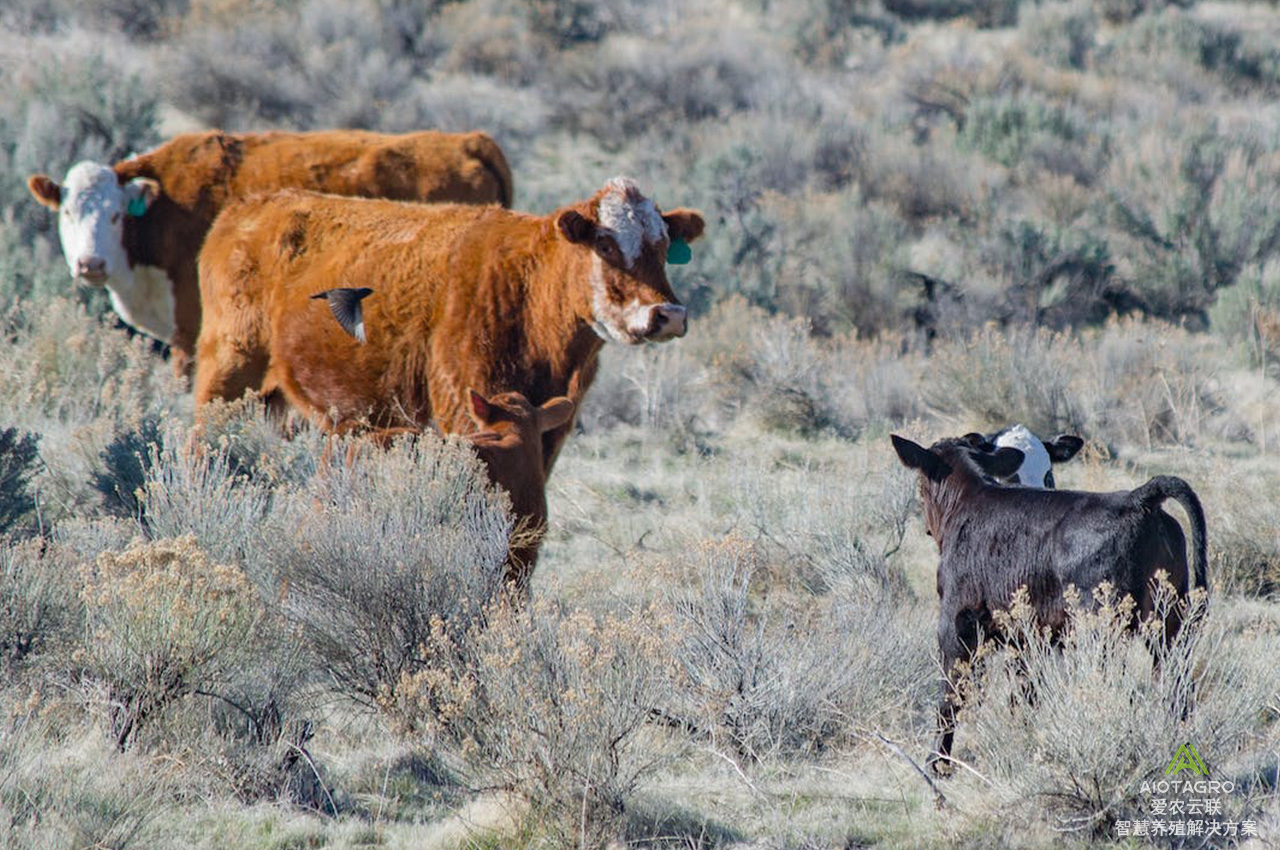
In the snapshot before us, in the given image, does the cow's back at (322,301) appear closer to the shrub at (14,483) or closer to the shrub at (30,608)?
the shrub at (14,483)

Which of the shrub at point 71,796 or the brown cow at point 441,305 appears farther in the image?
the brown cow at point 441,305

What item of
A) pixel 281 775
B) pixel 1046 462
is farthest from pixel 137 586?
pixel 1046 462

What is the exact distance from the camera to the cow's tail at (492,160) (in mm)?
11672

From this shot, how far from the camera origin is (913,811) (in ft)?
16.0

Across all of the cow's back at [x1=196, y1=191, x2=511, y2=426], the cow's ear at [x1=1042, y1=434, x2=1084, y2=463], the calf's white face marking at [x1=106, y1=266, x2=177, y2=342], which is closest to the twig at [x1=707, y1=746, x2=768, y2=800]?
the cow's ear at [x1=1042, y1=434, x2=1084, y2=463]

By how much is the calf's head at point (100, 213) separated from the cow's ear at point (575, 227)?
5096 millimetres

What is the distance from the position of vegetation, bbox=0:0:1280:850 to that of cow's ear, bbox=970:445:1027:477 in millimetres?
763

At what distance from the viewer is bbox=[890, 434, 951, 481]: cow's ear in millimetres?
5691

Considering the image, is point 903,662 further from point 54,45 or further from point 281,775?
point 54,45

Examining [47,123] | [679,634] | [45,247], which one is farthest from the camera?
[47,123]

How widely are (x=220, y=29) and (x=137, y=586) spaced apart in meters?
16.4

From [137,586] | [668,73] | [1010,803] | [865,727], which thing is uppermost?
[137,586]

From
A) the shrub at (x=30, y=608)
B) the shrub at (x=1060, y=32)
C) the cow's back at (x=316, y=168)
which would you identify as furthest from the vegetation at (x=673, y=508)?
the shrub at (x=1060, y=32)

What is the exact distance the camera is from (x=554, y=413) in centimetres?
646
